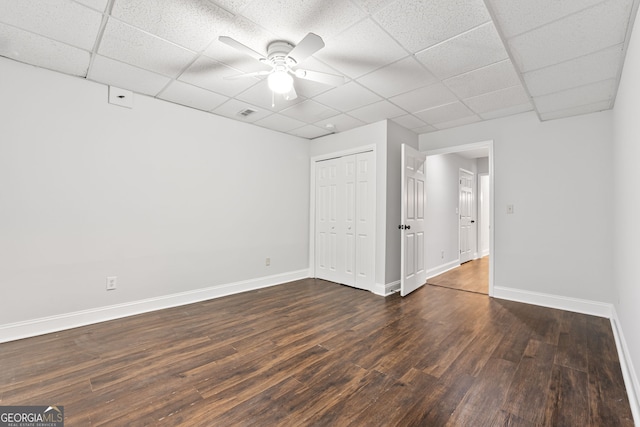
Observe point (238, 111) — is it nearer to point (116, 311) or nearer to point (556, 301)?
point (116, 311)

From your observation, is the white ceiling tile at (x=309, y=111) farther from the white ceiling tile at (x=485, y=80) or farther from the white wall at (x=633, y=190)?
the white wall at (x=633, y=190)

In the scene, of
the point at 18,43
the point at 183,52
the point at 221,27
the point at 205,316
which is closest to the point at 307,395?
the point at 205,316

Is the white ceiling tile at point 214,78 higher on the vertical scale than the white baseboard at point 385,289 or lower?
higher

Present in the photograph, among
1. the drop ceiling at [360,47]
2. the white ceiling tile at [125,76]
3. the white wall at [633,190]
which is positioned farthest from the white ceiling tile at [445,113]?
the white ceiling tile at [125,76]

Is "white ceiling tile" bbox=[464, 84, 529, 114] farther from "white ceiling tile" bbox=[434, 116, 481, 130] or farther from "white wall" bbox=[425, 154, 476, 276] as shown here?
"white wall" bbox=[425, 154, 476, 276]

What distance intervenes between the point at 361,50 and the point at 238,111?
2066 mm

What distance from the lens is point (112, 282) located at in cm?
311

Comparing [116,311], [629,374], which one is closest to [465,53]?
[629,374]

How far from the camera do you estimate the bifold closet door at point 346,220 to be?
438 cm

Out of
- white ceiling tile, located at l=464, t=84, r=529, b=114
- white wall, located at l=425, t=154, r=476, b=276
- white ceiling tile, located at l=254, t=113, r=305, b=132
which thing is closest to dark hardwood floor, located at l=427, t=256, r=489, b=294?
white wall, located at l=425, t=154, r=476, b=276

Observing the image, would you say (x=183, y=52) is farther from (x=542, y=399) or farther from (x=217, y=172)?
(x=542, y=399)

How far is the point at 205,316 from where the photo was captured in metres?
3.23

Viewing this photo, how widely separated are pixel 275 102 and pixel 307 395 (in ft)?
10.2

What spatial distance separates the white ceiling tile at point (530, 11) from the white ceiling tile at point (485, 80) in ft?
2.07
